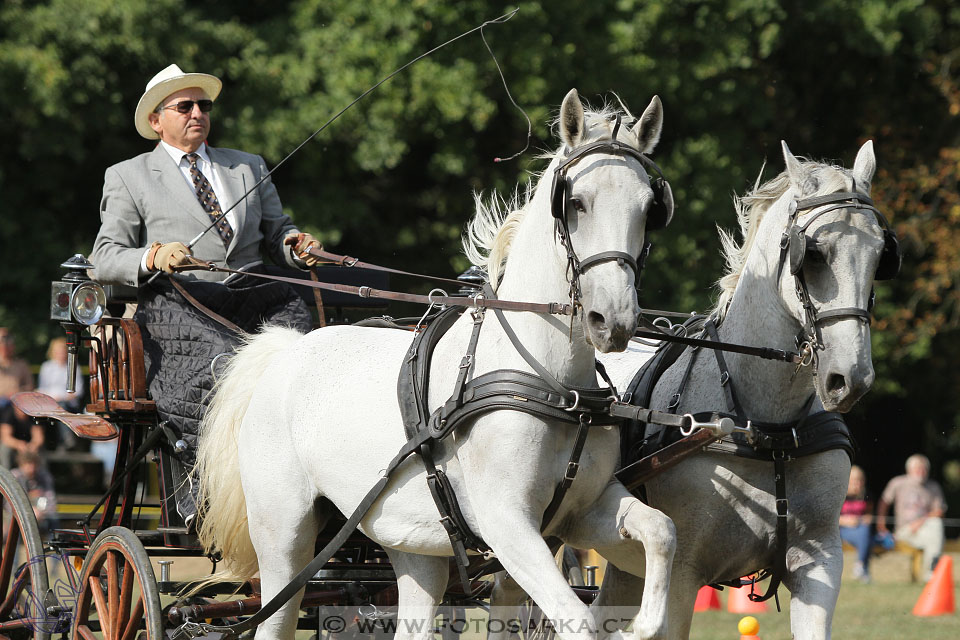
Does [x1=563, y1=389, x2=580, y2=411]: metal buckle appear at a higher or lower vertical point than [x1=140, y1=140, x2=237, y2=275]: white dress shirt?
lower

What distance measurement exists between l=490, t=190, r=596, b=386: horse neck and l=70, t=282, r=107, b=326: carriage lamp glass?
2098 mm

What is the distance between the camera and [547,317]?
3799mm

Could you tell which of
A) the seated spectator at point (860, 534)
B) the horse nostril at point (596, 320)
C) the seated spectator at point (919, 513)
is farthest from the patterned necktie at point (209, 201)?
the seated spectator at point (919, 513)

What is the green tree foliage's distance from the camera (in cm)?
1207

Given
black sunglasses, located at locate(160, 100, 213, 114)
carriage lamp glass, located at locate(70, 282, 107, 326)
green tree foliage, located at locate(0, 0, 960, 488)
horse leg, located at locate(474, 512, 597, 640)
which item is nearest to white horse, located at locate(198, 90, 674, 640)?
horse leg, located at locate(474, 512, 597, 640)

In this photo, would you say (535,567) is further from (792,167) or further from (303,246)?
(303,246)

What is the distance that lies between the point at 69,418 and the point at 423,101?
23.4 ft

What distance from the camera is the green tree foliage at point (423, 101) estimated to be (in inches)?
475

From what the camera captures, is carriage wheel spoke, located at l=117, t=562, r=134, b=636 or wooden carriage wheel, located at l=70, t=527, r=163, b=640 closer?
wooden carriage wheel, located at l=70, t=527, r=163, b=640

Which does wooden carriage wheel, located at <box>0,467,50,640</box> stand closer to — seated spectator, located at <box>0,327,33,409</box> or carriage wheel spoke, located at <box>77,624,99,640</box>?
carriage wheel spoke, located at <box>77,624,99,640</box>

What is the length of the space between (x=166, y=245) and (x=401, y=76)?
7619mm

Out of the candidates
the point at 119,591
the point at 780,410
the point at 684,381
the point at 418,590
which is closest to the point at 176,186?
the point at 119,591

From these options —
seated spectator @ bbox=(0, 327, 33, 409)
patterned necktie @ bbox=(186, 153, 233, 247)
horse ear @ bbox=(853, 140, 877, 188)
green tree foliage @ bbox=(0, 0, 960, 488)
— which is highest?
green tree foliage @ bbox=(0, 0, 960, 488)

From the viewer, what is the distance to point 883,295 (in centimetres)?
1429
